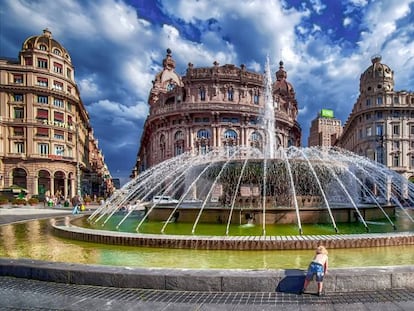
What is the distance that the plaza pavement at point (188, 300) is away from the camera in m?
4.95

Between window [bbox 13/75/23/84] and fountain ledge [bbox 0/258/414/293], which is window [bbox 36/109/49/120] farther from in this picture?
fountain ledge [bbox 0/258/414/293]

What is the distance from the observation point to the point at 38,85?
5697 centimetres

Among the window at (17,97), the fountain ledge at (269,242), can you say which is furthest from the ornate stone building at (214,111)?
the fountain ledge at (269,242)

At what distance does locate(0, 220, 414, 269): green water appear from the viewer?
758 cm

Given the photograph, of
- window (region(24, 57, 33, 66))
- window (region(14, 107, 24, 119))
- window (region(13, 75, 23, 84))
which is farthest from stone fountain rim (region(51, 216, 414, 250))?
window (region(24, 57, 33, 66))

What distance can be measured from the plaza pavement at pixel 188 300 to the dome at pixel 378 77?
2758 inches

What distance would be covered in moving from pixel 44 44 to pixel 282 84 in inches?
2312

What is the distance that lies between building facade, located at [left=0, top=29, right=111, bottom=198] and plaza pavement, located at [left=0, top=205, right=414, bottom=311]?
51.3 m

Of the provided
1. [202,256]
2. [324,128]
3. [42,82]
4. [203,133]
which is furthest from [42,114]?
[324,128]

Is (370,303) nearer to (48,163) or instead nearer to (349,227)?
(349,227)

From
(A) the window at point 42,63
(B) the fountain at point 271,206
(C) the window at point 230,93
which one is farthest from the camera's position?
(C) the window at point 230,93

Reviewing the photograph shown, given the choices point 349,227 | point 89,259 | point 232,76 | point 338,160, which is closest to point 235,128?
point 232,76

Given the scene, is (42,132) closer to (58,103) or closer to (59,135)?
(59,135)

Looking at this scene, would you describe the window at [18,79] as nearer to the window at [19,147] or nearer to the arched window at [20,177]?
the window at [19,147]
